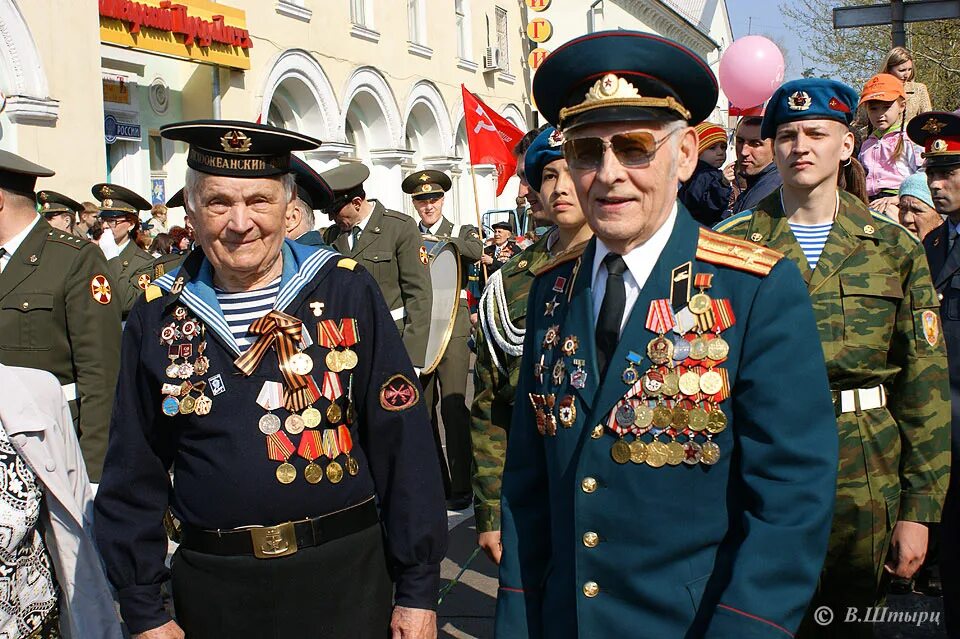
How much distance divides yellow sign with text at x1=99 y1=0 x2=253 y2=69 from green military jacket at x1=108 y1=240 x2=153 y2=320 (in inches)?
321

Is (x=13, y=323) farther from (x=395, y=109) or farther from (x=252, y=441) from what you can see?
(x=395, y=109)

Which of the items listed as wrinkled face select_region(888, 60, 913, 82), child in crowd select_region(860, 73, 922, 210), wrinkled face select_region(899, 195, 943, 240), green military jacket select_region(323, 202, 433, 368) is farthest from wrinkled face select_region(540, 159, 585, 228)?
wrinkled face select_region(888, 60, 913, 82)

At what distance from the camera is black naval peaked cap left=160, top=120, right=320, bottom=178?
3078 mm

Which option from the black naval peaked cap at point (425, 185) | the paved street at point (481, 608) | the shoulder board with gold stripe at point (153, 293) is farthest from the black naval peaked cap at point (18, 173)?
the black naval peaked cap at point (425, 185)

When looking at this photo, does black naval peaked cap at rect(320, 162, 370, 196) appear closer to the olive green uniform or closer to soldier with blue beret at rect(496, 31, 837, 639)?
the olive green uniform

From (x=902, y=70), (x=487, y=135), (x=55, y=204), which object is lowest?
(x=55, y=204)

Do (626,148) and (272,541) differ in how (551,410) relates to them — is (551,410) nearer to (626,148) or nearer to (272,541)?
(626,148)

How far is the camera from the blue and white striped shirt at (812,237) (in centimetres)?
378

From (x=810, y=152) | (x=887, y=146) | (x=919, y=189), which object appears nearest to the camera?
(x=810, y=152)

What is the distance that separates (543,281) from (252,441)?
0.88 m

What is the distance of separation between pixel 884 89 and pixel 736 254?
22.6 ft

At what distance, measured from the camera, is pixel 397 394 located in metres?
3.15

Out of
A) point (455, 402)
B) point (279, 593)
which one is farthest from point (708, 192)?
point (279, 593)

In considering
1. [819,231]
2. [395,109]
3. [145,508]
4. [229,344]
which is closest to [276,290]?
[229,344]
